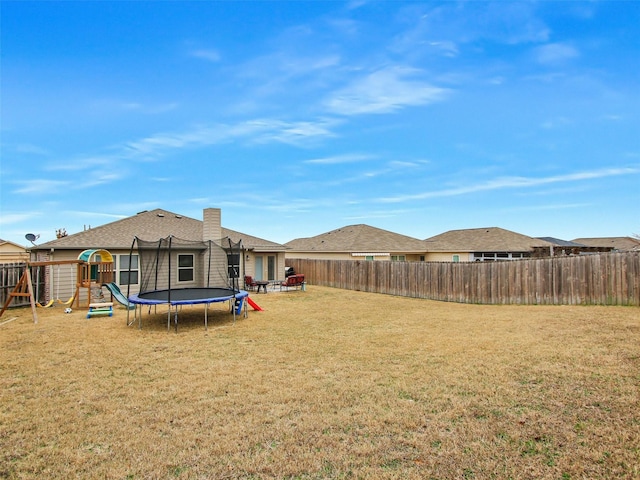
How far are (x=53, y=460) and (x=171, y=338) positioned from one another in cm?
525

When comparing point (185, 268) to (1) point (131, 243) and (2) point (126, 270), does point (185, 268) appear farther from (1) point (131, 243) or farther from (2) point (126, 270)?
(1) point (131, 243)

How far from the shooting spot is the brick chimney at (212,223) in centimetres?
1675

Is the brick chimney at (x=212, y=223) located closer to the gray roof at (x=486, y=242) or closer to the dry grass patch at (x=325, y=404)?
the dry grass patch at (x=325, y=404)

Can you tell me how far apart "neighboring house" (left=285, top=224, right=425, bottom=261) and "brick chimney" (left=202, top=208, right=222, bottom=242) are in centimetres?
668

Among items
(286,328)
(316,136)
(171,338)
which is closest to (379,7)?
(316,136)

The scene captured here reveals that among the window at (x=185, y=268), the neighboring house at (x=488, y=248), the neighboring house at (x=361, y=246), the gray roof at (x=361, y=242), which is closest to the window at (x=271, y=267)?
the neighboring house at (x=361, y=246)

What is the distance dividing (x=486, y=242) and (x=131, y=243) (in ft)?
85.0

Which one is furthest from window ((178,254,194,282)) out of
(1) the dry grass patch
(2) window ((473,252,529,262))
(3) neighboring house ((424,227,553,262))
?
(2) window ((473,252,529,262))

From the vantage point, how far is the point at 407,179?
2202 centimetres

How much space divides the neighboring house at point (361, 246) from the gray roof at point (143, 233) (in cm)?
375

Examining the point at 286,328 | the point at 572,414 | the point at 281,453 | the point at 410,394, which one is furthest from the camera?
the point at 286,328

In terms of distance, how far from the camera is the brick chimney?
55.0 ft

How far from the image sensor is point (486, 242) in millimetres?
29297

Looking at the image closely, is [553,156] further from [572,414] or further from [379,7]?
[572,414]
